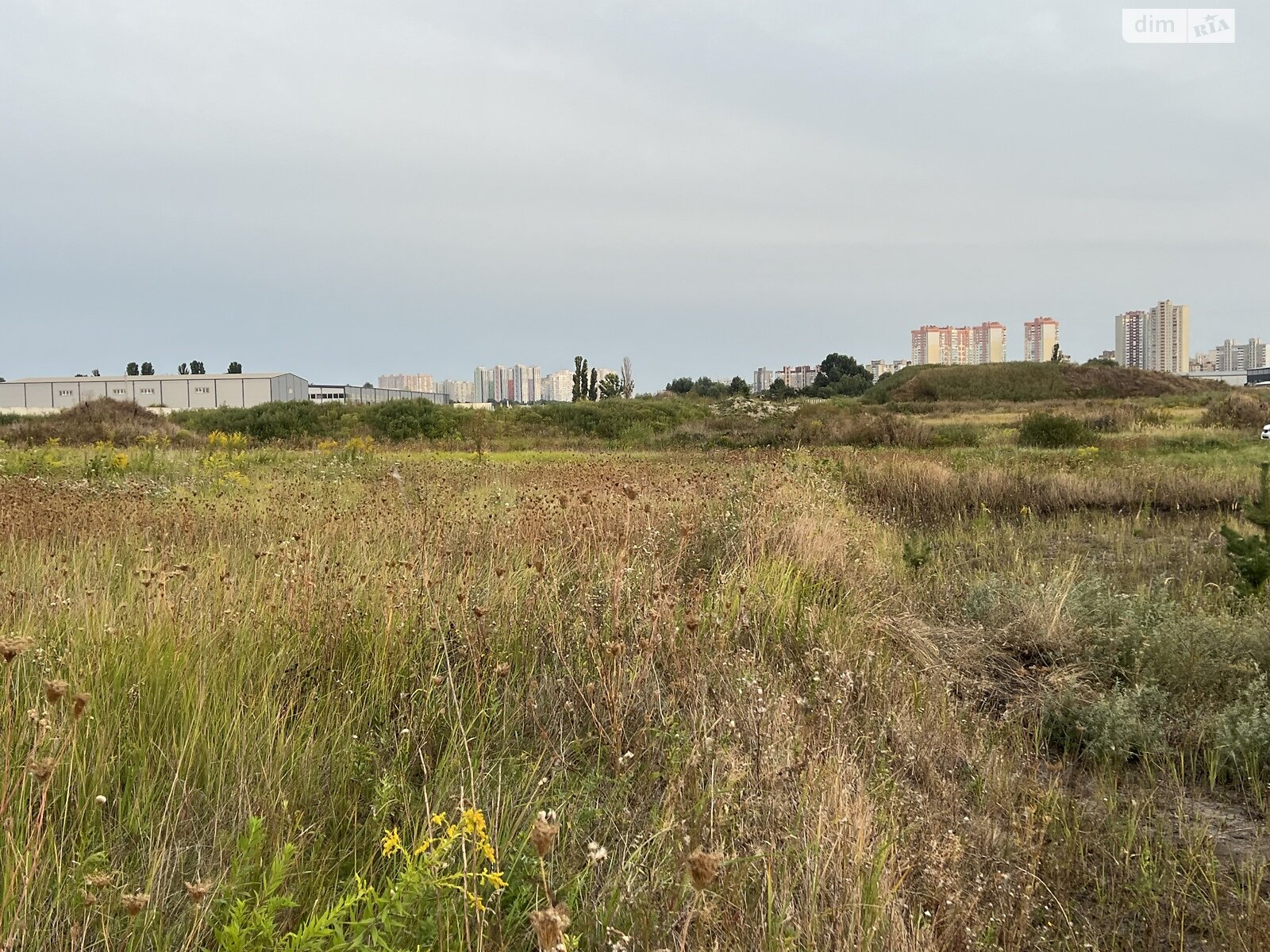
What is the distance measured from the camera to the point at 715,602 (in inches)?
171

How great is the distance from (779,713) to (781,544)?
346 centimetres

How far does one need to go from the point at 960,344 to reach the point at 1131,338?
83.0ft

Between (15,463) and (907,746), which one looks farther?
(15,463)

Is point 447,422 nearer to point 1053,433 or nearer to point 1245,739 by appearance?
point 1053,433

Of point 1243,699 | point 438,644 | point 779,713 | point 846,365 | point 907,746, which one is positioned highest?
point 846,365

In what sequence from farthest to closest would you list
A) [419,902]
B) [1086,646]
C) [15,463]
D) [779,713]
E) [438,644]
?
[15,463] → [1086,646] → [438,644] → [779,713] → [419,902]

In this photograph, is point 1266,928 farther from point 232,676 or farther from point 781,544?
point 781,544

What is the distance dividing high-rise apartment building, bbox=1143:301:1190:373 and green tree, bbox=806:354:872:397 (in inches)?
2136

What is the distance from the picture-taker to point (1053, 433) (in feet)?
79.7

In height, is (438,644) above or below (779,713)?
above

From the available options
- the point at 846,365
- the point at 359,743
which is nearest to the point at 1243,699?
the point at 359,743

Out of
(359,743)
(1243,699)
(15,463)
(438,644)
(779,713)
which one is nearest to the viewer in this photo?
(359,743)

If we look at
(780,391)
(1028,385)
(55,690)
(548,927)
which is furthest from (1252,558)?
(1028,385)

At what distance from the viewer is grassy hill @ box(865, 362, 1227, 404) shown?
2196 inches
